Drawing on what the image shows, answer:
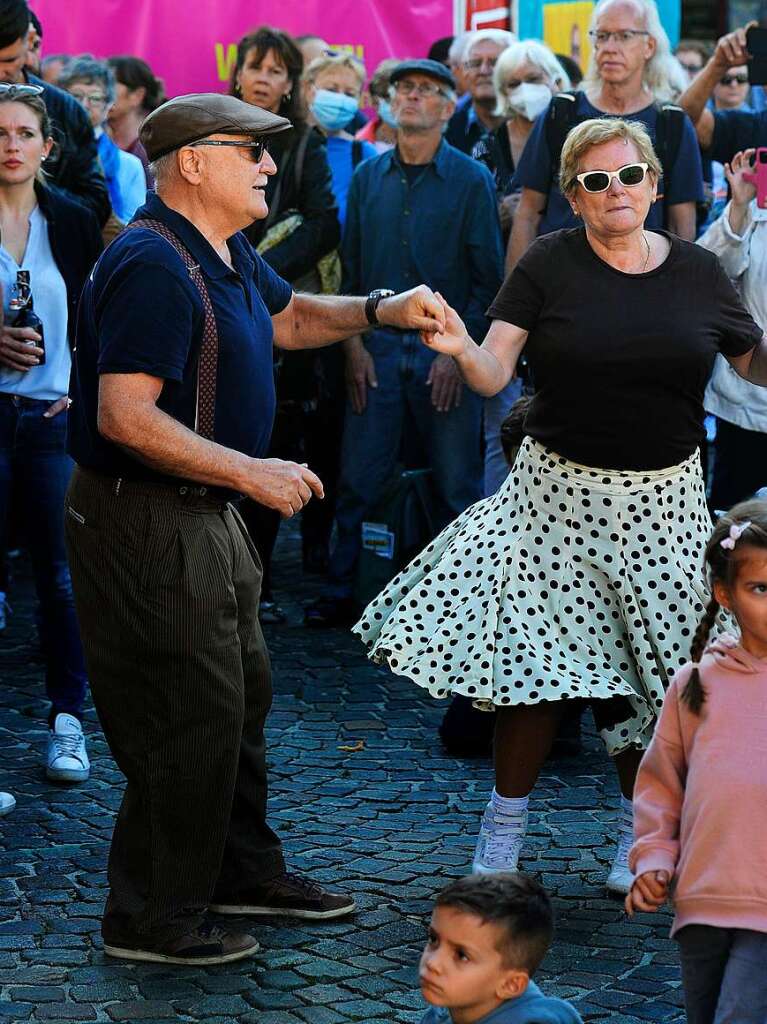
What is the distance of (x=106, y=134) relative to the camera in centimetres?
847

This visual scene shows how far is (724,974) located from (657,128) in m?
4.47

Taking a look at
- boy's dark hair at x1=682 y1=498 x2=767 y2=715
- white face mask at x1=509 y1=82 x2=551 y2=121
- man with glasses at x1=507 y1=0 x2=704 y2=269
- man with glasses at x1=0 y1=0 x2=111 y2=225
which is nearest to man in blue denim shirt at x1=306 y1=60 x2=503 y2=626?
white face mask at x1=509 y1=82 x2=551 y2=121

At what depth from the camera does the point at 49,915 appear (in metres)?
4.63

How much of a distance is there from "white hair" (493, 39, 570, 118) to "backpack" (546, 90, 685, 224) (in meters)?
1.07

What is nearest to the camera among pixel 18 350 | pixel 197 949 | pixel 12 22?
pixel 197 949

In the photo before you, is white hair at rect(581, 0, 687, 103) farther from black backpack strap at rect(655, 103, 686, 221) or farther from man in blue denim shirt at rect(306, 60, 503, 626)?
man in blue denim shirt at rect(306, 60, 503, 626)

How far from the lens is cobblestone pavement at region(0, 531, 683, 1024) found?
13.5 ft

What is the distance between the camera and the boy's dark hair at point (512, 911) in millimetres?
2998

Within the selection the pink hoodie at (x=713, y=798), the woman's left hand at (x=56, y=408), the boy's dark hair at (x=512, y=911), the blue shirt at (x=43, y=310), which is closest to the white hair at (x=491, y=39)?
the blue shirt at (x=43, y=310)

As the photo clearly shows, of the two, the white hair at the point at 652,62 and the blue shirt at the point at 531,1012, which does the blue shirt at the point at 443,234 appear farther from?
the blue shirt at the point at 531,1012

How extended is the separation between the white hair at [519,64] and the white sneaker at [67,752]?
3857mm

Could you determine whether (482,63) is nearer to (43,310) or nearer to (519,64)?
(519,64)

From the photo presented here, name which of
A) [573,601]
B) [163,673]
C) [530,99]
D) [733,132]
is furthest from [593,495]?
[530,99]

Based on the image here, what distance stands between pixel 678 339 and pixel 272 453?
3.82 m
